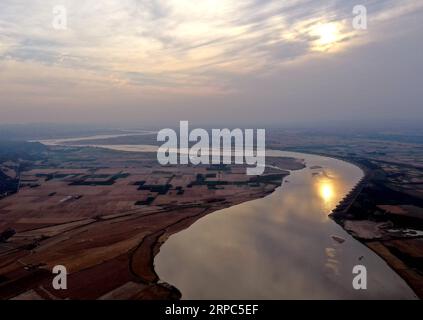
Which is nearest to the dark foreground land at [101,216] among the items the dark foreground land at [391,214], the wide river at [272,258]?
the wide river at [272,258]

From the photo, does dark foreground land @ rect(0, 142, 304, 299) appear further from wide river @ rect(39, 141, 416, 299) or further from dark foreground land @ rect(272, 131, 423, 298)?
dark foreground land @ rect(272, 131, 423, 298)

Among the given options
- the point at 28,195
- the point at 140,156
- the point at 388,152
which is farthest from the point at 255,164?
the point at 28,195

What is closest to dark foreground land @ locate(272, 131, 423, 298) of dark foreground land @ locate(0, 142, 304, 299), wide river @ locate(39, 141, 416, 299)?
A: wide river @ locate(39, 141, 416, 299)

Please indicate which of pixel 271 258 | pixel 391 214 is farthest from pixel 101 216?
pixel 391 214

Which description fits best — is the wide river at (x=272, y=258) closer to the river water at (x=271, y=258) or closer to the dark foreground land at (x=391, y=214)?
the river water at (x=271, y=258)

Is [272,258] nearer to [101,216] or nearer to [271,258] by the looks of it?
[271,258]
